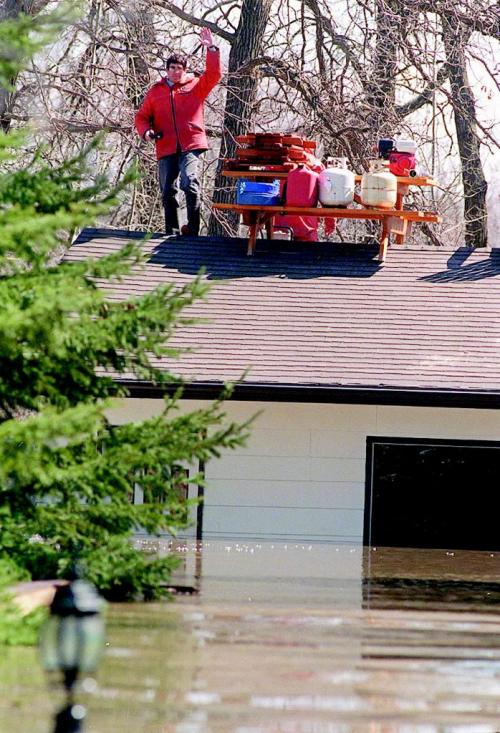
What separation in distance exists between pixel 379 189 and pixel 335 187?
0.57 m

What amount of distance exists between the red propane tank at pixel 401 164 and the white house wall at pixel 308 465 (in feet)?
13.7

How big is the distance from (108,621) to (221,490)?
7.12m

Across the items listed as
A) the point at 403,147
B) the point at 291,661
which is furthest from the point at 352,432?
the point at 291,661

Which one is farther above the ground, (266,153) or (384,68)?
(384,68)

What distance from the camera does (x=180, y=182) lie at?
1848 cm

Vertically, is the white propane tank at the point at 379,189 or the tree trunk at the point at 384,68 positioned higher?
the tree trunk at the point at 384,68

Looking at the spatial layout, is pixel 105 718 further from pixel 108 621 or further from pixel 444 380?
pixel 444 380

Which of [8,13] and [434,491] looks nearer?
[434,491]

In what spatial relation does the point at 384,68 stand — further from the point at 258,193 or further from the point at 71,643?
the point at 71,643

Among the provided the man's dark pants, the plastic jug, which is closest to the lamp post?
the plastic jug

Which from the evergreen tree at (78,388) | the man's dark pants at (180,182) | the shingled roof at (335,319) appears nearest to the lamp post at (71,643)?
the evergreen tree at (78,388)

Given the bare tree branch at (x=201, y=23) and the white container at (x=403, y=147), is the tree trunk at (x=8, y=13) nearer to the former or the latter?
the bare tree branch at (x=201, y=23)

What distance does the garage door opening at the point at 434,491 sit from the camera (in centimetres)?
1579

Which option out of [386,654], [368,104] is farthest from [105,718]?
[368,104]
